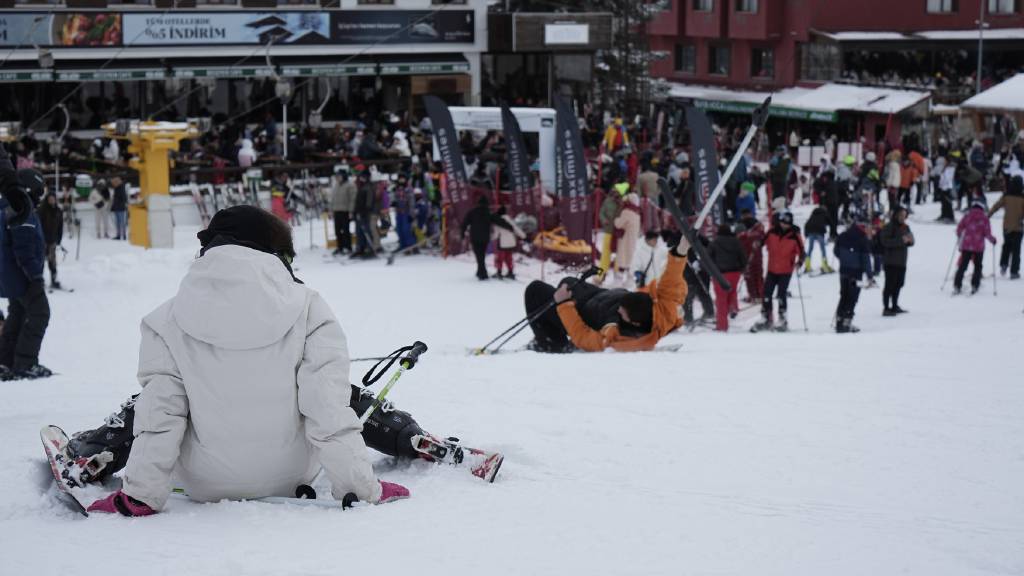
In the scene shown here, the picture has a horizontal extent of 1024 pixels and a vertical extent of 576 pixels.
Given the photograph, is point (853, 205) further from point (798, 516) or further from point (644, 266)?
point (798, 516)

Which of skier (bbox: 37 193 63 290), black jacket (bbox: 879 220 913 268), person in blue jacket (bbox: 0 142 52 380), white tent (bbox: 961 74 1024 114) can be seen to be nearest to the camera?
person in blue jacket (bbox: 0 142 52 380)

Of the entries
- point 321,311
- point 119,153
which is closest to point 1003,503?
point 321,311

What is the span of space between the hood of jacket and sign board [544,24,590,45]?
30.8 m

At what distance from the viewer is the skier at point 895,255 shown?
1448 centimetres

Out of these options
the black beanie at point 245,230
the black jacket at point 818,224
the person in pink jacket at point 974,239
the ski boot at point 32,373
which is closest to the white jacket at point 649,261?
the person in pink jacket at point 974,239

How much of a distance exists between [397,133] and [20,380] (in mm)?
20313

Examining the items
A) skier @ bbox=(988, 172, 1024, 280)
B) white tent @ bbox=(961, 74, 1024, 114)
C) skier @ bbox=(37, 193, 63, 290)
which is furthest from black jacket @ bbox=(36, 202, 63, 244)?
white tent @ bbox=(961, 74, 1024, 114)

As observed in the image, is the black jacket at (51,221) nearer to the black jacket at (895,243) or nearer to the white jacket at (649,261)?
the white jacket at (649,261)

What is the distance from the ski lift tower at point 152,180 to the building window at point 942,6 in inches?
1062

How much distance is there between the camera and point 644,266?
45.2 feet

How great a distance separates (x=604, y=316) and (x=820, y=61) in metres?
32.8

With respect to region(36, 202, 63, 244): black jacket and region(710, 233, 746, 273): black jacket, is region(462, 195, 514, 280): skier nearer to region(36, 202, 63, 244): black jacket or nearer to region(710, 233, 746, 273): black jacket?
region(710, 233, 746, 273): black jacket

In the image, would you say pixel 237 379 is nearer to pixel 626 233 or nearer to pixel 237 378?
pixel 237 378

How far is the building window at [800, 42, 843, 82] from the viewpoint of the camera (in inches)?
1567
